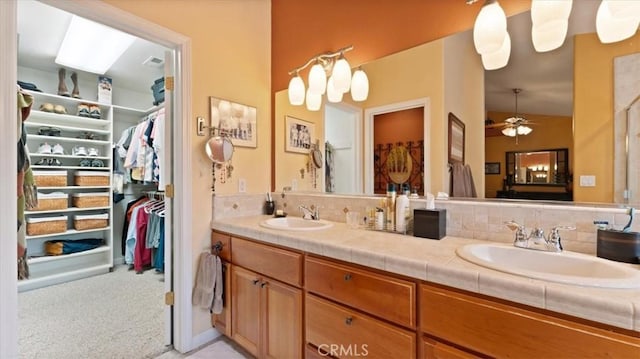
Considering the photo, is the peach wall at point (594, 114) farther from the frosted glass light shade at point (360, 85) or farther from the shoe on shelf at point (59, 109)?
the shoe on shelf at point (59, 109)

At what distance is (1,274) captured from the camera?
1.26 metres

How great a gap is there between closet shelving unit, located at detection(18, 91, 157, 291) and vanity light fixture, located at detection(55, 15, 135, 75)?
50 centimetres

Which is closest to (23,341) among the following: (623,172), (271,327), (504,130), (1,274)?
(1,274)

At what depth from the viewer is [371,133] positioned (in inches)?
75.4

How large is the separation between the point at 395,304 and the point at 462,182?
33.0 inches

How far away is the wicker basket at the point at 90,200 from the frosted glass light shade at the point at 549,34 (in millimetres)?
4351

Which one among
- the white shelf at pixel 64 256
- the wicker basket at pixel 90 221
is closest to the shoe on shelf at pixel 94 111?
the wicker basket at pixel 90 221

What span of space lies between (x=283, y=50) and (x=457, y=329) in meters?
2.38

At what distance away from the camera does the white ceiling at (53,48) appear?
2.20 metres

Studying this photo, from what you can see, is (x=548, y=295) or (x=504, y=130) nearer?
(x=548, y=295)

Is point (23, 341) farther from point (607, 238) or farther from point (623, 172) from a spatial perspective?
point (623, 172)

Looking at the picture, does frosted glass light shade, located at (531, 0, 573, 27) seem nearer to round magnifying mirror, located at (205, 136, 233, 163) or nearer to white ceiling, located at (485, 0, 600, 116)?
white ceiling, located at (485, 0, 600, 116)

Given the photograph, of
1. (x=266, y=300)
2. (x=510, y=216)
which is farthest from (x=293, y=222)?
(x=510, y=216)

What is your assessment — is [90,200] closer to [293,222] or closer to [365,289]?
[293,222]
